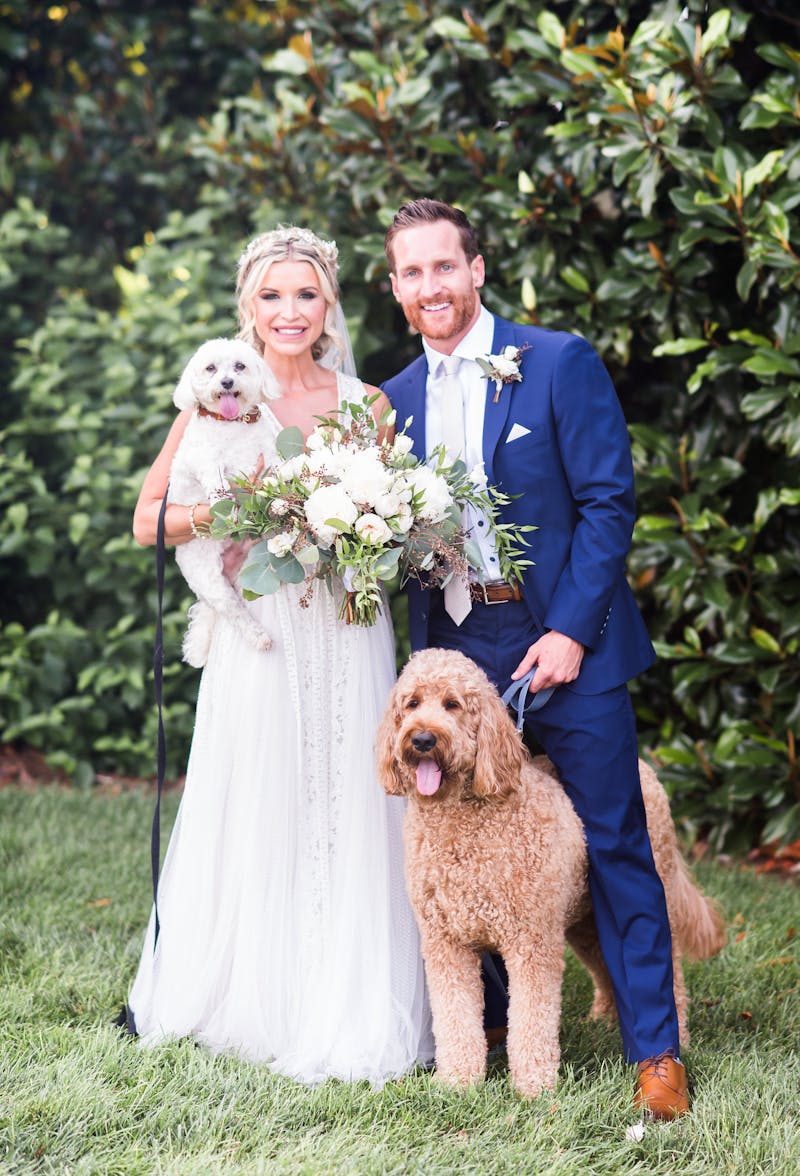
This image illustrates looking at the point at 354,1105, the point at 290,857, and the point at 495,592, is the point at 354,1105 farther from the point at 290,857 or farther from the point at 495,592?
the point at 495,592

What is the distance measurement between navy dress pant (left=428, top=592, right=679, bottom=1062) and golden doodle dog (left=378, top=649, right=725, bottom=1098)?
0.09m

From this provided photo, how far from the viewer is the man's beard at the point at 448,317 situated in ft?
10.5

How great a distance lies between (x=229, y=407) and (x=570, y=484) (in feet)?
3.07

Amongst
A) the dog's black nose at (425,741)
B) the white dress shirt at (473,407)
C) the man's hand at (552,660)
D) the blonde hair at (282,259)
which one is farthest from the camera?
the blonde hair at (282,259)

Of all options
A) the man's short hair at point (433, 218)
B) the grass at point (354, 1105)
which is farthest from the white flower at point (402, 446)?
the grass at point (354, 1105)

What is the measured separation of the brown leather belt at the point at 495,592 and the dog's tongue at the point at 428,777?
1.80 ft

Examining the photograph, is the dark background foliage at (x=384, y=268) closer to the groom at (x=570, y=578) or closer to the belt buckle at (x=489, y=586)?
the groom at (x=570, y=578)

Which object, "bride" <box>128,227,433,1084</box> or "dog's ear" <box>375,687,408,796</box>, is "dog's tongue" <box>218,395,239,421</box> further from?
"dog's ear" <box>375,687,408,796</box>

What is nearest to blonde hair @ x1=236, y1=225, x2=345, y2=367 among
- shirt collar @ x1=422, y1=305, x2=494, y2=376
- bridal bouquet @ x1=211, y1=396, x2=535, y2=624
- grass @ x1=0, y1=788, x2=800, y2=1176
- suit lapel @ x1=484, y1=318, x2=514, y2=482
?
shirt collar @ x1=422, y1=305, x2=494, y2=376

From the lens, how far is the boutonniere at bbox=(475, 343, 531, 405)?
317cm

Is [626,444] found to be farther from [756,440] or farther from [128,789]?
[128,789]

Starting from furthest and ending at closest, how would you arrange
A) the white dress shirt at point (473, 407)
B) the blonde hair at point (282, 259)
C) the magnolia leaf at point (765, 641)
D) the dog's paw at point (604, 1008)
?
the magnolia leaf at point (765, 641) → the dog's paw at point (604, 1008) → the blonde hair at point (282, 259) → the white dress shirt at point (473, 407)

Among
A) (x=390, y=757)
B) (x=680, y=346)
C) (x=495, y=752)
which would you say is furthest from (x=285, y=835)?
(x=680, y=346)

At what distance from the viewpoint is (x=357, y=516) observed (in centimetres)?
290
